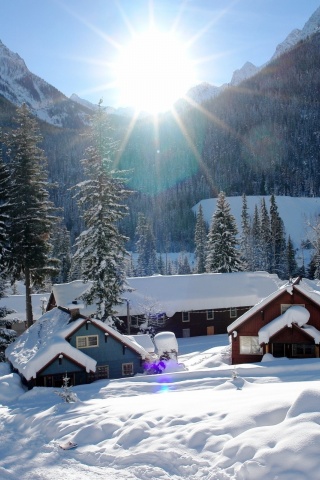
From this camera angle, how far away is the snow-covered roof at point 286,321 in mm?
28438

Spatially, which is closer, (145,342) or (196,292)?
(145,342)

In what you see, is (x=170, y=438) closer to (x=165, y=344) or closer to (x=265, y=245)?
(x=165, y=344)

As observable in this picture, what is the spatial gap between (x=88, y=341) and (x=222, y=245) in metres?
27.8

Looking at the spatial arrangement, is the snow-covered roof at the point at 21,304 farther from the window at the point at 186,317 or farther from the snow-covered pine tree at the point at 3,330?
the snow-covered pine tree at the point at 3,330

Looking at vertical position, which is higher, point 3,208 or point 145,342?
point 3,208

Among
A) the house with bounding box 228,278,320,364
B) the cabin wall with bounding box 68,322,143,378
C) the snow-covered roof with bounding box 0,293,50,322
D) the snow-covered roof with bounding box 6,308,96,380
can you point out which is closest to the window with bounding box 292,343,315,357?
the house with bounding box 228,278,320,364

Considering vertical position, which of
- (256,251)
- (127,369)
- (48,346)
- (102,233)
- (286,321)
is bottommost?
(127,369)

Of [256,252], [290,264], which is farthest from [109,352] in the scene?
[290,264]

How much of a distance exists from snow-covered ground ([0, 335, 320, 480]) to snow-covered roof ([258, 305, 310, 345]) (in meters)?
14.0

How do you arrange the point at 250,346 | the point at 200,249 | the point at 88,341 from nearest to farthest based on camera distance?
the point at 88,341 → the point at 250,346 → the point at 200,249

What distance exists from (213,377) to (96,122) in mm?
19635

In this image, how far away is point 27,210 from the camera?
98.8ft

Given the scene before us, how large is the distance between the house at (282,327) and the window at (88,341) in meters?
9.70

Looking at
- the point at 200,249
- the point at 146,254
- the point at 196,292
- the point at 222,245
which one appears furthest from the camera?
the point at 146,254
